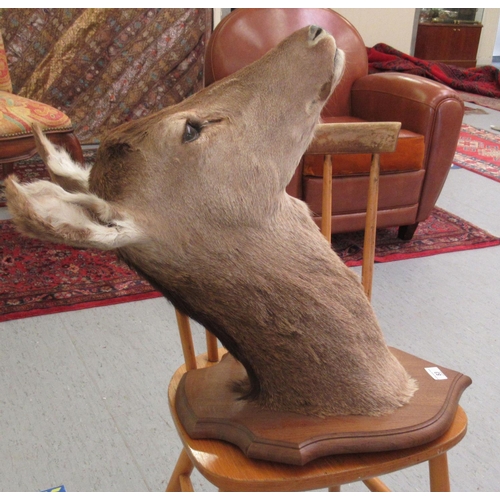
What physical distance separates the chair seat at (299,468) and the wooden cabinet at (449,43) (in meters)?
8.49

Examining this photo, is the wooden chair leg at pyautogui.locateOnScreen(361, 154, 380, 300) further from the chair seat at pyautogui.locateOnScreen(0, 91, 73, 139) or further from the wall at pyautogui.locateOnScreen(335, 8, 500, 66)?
the wall at pyautogui.locateOnScreen(335, 8, 500, 66)

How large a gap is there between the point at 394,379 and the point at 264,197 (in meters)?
0.39

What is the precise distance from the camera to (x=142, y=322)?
241cm

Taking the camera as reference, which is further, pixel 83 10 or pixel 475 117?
pixel 475 117

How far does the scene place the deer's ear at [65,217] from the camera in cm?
66

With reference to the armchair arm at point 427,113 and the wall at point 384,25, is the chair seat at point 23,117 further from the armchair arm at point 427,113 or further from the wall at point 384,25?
the wall at point 384,25

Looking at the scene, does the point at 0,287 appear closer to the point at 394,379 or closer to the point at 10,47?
the point at 394,379

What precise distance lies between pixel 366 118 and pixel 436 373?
2.47 meters

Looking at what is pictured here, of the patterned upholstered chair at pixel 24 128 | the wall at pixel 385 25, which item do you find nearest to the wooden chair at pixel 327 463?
the patterned upholstered chair at pixel 24 128

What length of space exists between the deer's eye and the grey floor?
1.14m

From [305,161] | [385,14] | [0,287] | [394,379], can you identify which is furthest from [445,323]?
[385,14]

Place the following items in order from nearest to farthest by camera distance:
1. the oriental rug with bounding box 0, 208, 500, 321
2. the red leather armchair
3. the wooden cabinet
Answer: the oriental rug with bounding box 0, 208, 500, 321 → the red leather armchair → the wooden cabinet

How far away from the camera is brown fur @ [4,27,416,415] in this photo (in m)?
0.81

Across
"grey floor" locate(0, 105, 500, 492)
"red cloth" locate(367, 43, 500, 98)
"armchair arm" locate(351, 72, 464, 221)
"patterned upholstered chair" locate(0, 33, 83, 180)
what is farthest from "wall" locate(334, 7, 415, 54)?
"grey floor" locate(0, 105, 500, 492)
